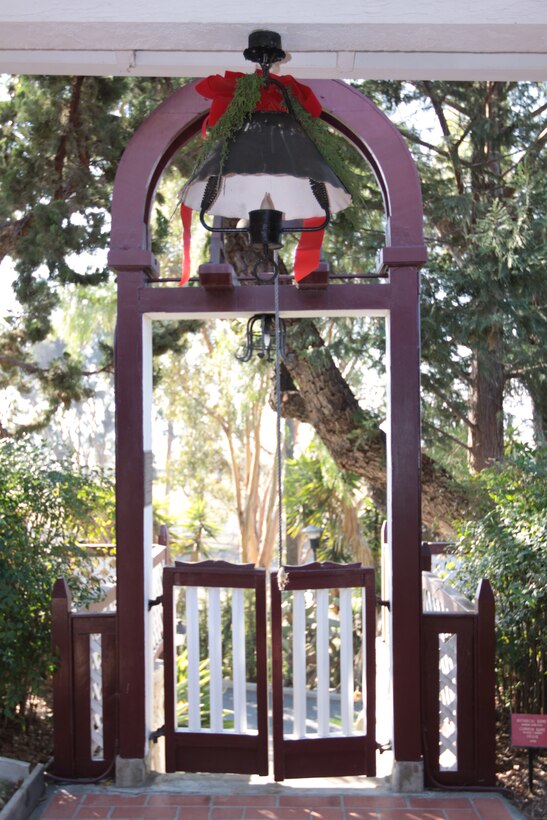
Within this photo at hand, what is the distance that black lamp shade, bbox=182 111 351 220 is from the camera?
2234 millimetres

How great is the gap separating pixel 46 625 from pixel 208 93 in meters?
2.50

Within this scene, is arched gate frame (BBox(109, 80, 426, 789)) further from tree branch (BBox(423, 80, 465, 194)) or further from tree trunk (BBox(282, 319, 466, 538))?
tree branch (BBox(423, 80, 465, 194))

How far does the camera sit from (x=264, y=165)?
2217 mm

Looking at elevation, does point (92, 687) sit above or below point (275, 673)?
below

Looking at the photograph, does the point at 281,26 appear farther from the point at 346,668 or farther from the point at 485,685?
the point at 485,685

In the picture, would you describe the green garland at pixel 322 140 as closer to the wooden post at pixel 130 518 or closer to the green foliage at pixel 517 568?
the wooden post at pixel 130 518

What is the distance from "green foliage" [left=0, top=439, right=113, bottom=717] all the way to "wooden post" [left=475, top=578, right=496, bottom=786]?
1822mm

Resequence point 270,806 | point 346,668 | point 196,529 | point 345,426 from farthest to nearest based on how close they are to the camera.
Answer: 1. point 196,529
2. point 345,426
3. point 346,668
4. point 270,806

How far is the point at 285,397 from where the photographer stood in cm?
878

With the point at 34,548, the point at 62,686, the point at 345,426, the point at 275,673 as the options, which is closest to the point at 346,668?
the point at 275,673

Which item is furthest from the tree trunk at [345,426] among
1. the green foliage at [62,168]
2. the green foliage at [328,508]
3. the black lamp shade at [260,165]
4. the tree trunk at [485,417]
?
the black lamp shade at [260,165]

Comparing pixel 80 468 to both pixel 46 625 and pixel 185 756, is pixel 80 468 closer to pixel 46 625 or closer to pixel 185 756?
pixel 46 625

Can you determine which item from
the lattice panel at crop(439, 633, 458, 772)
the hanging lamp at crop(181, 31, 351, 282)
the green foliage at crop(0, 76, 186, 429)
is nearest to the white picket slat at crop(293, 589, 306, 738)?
the lattice panel at crop(439, 633, 458, 772)

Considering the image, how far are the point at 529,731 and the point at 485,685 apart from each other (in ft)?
0.81
